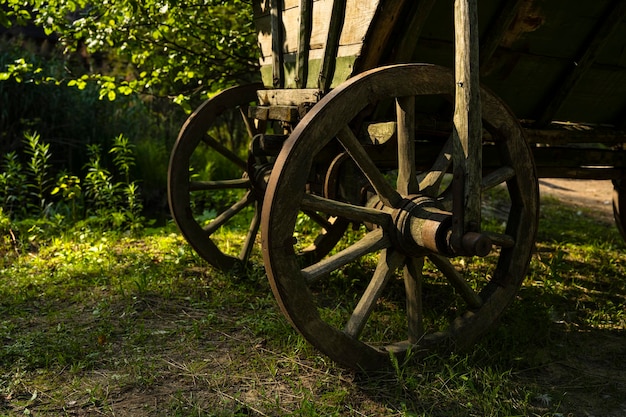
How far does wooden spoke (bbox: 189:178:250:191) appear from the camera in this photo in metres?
3.79

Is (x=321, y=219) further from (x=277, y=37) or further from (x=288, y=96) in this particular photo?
(x=277, y=37)

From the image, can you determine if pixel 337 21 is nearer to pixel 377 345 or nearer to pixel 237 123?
pixel 377 345

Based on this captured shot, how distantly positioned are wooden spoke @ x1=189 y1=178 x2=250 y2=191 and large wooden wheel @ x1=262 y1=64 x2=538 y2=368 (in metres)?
0.96

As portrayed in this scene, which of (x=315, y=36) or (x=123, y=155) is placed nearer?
(x=315, y=36)

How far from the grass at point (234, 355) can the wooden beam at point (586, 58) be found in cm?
80

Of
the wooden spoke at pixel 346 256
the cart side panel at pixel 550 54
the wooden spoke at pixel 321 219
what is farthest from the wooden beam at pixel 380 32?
the wooden spoke at pixel 321 219

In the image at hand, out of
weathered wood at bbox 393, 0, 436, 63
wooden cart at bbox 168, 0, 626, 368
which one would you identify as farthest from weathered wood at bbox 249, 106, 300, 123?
weathered wood at bbox 393, 0, 436, 63

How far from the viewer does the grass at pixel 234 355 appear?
2.41 m

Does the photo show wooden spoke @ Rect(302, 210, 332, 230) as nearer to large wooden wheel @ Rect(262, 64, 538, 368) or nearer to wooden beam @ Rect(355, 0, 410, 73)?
large wooden wheel @ Rect(262, 64, 538, 368)

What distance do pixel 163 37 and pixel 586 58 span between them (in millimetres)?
2954

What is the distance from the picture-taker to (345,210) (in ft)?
8.43

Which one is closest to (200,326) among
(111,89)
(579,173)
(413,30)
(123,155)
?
(413,30)

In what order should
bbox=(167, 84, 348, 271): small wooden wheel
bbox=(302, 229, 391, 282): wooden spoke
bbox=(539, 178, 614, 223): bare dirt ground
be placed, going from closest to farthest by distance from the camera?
1. bbox=(302, 229, 391, 282): wooden spoke
2. bbox=(167, 84, 348, 271): small wooden wheel
3. bbox=(539, 178, 614, 223): bare dirt ground

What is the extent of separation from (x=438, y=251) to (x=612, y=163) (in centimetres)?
191
